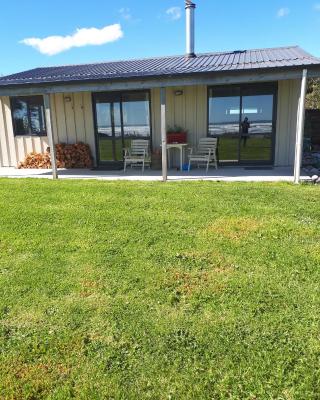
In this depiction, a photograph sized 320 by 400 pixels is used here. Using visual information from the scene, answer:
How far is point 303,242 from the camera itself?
164 inches

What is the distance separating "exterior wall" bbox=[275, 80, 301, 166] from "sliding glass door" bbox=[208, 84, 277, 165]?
0.52 ft

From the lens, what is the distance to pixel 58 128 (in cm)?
1115

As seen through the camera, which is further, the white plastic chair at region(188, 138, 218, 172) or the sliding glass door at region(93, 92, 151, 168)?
the sliding glass door at region(93, 92, 151, 168)

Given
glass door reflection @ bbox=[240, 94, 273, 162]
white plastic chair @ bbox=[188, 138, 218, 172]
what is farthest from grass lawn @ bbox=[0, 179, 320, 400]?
glass door reflection @ bbox=[240, 94, 273, 162]

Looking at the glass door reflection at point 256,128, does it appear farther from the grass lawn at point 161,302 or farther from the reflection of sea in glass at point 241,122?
the grass lawn at point 161,302

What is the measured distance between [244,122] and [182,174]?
7.99ft

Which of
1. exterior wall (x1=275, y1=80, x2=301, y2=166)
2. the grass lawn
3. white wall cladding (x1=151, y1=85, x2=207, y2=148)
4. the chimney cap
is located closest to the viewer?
the grass lawn

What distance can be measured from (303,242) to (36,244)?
3199 mm

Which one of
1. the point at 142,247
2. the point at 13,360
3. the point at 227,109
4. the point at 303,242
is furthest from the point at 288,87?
the point at 13,360

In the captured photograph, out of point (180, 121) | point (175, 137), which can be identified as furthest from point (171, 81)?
point (180, 121)

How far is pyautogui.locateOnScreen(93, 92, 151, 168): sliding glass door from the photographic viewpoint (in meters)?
10.4

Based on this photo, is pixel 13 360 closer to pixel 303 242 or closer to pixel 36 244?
pixel 36 244

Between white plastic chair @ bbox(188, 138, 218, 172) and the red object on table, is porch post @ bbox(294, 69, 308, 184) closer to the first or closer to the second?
white plastic chair @ bbox(188, 138, 218, 172)

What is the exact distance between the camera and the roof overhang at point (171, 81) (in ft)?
23.8
